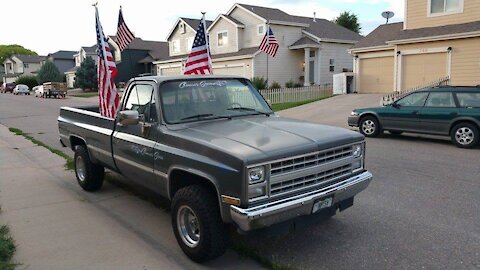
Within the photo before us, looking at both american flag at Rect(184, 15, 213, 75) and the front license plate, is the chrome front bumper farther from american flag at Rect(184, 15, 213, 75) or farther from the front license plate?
american flag at Rect(184, 15, 213, 75)

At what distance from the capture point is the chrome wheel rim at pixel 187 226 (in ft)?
13.4

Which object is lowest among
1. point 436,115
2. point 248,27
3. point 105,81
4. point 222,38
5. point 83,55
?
point 436,115

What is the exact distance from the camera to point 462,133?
10055 millimetres

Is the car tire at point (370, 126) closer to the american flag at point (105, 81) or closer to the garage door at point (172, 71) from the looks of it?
the american flag at point (105, 81)

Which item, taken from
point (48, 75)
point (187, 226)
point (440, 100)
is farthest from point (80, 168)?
point (48, 75)

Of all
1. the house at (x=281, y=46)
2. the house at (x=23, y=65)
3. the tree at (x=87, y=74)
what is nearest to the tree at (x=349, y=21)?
the house at (x=281, y=46)

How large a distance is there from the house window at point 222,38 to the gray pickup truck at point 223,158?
29.5 metres

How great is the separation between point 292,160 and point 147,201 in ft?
10.2

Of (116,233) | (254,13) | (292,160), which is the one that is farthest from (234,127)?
(254,13)

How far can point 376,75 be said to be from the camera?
24.0 meters

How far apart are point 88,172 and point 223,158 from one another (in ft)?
12.1

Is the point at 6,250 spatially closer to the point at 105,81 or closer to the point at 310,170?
the point at 310,170

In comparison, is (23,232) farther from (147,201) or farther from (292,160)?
(292,160)

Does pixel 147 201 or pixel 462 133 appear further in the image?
pixel 462 133
